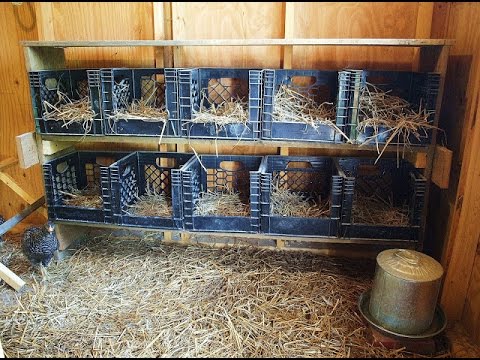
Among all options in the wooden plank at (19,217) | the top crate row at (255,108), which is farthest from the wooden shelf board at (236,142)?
the wooden plank at (19,217)

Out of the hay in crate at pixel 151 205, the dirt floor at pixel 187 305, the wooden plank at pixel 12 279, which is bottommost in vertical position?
the dirt floor at pixel 187 305

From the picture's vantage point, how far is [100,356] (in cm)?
197

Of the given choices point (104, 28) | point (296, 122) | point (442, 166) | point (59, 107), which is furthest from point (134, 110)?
point (442, 166)

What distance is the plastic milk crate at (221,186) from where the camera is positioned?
98.0 inches

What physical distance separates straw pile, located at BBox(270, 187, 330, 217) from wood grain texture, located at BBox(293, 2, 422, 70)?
0.94 m

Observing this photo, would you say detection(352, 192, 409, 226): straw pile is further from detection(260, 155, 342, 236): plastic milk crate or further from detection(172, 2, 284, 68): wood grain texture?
detection(172, 2, 284, 68): wood grain texture

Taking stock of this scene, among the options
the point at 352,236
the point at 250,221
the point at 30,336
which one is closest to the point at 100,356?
the point at 30,336

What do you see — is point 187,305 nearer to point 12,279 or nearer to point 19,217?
point 12,279

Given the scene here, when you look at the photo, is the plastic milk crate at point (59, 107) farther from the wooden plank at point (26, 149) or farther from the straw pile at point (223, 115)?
the straw pile at point (223, 115)

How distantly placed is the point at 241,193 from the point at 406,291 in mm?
Answer: 1419

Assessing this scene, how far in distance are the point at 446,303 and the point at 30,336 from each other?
2301 millimetres

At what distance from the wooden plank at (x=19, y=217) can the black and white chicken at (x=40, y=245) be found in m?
0.11

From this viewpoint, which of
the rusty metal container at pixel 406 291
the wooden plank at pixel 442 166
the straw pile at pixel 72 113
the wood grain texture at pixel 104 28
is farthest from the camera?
the wood grain texture at pixel 104 28

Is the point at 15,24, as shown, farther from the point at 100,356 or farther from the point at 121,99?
the point at 100,356
